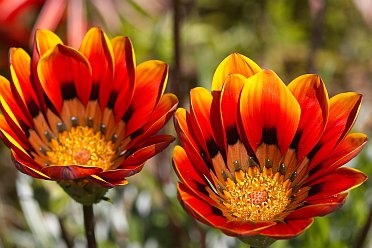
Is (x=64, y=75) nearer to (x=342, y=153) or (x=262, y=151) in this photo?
(x=262, y=151)

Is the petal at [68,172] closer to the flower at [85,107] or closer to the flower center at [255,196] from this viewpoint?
the flower at [85,107]

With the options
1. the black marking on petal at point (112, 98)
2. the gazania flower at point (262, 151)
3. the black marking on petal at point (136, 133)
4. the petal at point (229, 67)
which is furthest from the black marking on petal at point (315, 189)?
the black marking on petal at point (112, 98)

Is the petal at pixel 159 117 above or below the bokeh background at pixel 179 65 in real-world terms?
above

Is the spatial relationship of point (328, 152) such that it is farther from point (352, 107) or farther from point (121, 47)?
point (121, 47)

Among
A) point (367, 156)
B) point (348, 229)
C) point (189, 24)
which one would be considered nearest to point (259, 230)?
point (348, 229)

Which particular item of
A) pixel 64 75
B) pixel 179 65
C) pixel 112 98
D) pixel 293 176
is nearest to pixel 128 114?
pixel 112 98

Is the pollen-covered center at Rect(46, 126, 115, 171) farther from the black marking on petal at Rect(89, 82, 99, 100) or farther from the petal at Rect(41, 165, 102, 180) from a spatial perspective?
the petal at Rect(41, 165, 102, 180)
